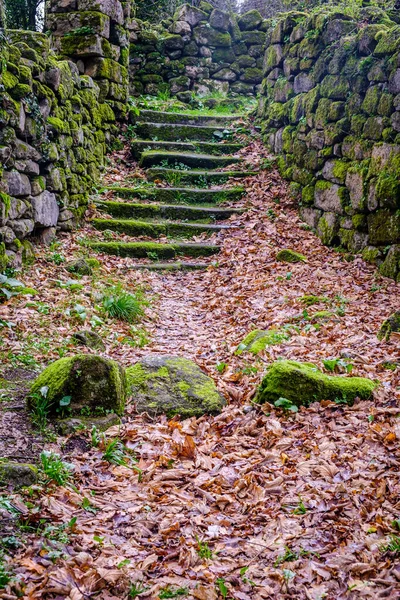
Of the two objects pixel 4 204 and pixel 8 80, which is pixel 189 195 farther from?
pixel 4 204

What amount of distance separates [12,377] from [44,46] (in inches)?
171

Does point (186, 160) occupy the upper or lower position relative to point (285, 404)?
upper

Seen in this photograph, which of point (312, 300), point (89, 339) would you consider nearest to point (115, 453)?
point (89, 339)

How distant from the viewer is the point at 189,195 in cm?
902

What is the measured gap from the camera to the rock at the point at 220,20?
1284 cm

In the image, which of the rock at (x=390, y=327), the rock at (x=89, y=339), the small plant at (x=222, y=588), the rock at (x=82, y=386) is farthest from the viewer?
the rock at (x=89, y=339)

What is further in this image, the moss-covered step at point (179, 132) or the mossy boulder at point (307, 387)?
the moss-covered step at point (179, 132)

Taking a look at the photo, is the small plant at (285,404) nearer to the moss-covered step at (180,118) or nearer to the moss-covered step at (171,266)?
the moss-covered step at (171,266)

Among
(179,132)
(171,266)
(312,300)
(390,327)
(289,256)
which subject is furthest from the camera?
(179,132)

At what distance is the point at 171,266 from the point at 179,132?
4.13 meters

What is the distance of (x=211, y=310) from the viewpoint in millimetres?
6223

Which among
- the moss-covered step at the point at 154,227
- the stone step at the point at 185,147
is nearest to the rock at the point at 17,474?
the moss-covered step at the point at 154,227

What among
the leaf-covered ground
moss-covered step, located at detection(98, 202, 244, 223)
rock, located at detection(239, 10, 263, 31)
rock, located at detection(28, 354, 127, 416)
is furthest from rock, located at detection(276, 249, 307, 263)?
rock, located at detection(239, 10, 263, 31)

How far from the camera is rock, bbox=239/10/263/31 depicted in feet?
42.7
